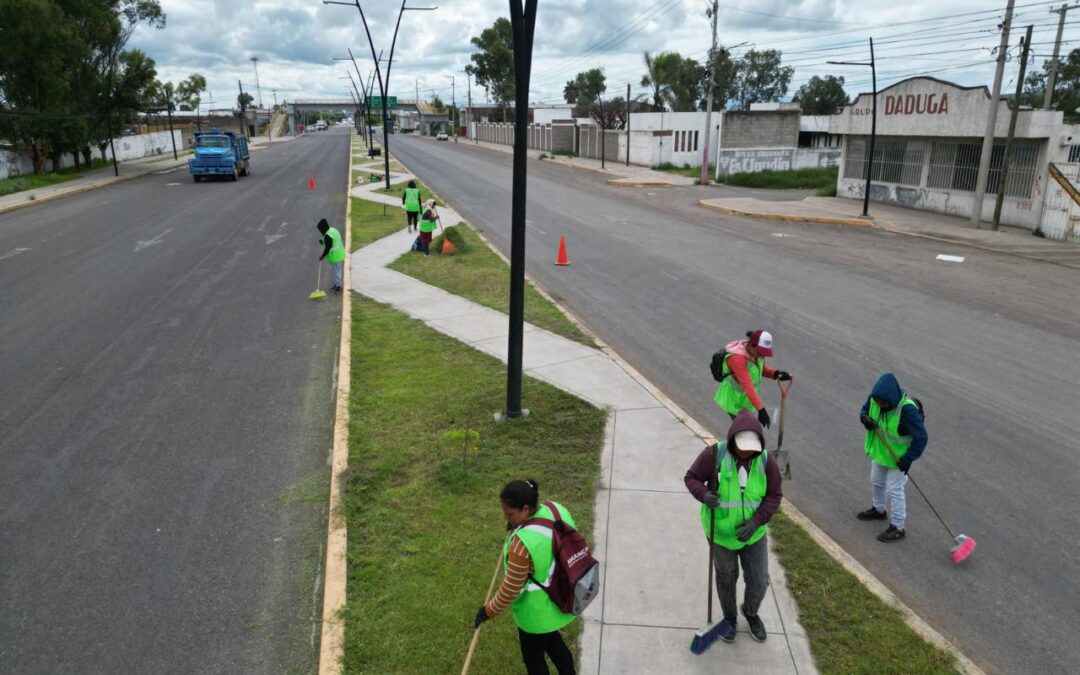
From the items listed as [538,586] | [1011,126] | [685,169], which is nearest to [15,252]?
[538,586]

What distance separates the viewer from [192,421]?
806cm

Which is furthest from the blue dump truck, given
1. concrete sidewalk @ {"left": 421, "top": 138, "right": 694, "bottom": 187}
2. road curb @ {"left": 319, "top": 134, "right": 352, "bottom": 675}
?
road curb @ {"left": 319, "top": 134, "right": 352, "bottom": 675}

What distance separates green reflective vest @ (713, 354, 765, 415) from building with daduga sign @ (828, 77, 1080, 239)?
19.2 m

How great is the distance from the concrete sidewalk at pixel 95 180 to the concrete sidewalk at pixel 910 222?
2689 centimetres

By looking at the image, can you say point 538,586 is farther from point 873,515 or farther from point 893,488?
point 873,515

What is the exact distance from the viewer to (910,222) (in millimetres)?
24531

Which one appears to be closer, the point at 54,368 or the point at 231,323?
A: the point at 54,368

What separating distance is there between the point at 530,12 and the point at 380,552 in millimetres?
5190

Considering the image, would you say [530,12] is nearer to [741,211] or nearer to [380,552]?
[380,552]

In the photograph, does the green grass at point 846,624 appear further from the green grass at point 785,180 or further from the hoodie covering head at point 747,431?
the green grass at point 785,180

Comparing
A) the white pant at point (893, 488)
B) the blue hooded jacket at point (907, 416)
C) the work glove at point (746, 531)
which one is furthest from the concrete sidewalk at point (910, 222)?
the work glove at point (746, 531)

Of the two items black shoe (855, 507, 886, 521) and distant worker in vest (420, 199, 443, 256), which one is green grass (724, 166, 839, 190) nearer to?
distant worker in vest (420, 199, 443, 256)

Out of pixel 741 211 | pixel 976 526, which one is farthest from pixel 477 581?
pixel 741 211

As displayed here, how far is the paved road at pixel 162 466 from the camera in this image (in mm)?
4801
